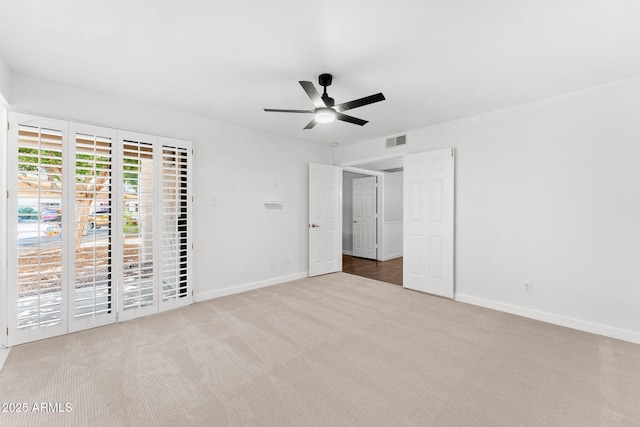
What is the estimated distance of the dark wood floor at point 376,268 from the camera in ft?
18.2

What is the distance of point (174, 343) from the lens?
9.27 ft

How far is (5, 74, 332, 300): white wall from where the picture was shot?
3.25 metres

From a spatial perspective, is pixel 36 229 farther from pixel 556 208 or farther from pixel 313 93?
pixel 556 208

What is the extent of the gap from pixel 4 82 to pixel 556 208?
579 cm

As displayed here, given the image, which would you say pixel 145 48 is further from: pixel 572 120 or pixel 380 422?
pixel 572 120

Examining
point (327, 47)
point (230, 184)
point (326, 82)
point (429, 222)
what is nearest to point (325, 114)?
point (326, 82)

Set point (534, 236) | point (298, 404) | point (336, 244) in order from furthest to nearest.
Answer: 1. point (336, 244)
2. point (534, 236)
3. point (298, 404)

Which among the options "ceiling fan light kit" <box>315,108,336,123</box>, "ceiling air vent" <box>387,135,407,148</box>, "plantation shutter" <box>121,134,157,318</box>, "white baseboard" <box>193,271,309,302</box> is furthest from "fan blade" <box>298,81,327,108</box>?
"white baseboard" <box>193,271,309,302</box>

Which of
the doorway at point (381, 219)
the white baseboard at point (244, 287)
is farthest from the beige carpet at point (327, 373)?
the doorway at point (381, 219)

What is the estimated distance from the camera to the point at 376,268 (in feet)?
21.0

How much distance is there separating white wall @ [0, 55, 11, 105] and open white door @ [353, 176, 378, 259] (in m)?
6.44

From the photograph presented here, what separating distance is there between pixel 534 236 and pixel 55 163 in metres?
5.45

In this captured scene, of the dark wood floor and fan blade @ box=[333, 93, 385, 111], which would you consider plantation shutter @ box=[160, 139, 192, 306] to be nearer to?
fan blade @ box=[333, 93, 385, 111]

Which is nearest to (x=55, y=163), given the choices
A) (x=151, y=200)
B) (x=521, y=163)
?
(x=151, y=200)
